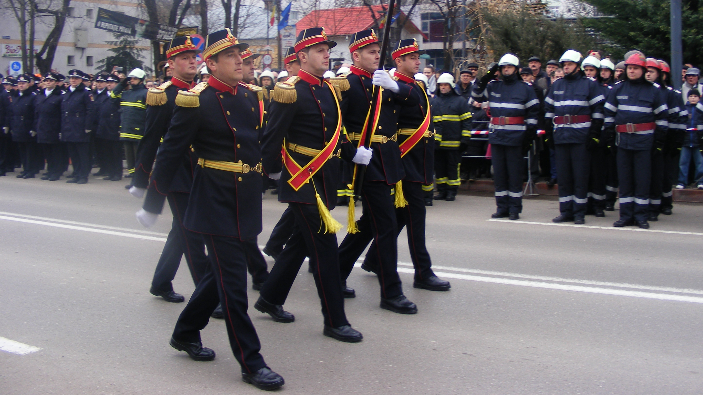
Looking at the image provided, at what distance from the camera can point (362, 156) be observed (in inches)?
224

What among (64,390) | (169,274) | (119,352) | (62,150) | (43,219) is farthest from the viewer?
(62,150)

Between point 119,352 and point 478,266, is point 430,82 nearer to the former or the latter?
point 478,266

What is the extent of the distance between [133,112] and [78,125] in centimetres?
226

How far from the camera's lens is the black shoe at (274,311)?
585 centimetres

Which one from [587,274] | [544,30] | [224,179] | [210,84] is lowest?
[587,274]

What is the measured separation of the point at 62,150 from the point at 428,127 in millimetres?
12344

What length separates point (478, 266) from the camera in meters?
7.68

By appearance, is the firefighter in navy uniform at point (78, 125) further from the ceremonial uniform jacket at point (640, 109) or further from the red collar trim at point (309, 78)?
the red collar trim at point (309, 78)

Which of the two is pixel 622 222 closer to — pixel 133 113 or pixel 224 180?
pixel 224 180

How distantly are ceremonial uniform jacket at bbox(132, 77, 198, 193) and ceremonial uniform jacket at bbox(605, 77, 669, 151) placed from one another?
6.05 meters

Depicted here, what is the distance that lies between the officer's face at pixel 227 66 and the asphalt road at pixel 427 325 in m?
1.78

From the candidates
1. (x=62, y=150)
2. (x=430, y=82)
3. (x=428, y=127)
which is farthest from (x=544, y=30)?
(x=428, y=127)

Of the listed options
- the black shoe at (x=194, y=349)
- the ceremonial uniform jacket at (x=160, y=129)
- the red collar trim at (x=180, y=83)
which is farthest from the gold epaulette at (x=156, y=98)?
the black shoe at (x=194, y=349)

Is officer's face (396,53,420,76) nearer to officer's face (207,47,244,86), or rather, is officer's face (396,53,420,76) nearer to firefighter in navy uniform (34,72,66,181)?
officer's face (207,47,244,86)
